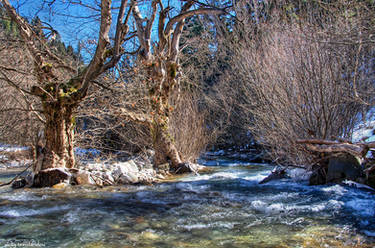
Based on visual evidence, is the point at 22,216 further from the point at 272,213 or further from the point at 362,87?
the point at 362,87

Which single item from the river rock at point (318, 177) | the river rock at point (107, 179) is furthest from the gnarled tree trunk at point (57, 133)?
the river rock at point (318, 177)

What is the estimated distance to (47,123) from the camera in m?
6.24

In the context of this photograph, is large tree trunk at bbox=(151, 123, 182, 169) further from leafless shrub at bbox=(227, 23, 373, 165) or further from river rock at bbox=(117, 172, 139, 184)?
leafless shrub at bbox=(227, 23, 373, 165)

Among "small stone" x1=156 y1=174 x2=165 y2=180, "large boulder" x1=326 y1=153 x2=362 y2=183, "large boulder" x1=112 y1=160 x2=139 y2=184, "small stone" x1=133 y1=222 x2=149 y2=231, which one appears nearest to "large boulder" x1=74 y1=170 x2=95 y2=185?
"large boulder" x1=112 y1=160 x2=139 y2=184

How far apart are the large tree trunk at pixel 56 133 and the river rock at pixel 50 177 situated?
17 cm

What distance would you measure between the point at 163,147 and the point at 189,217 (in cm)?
554

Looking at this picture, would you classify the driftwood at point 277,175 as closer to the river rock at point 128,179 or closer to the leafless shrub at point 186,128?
the river rock at point 128,179

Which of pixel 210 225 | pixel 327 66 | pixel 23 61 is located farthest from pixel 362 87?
pixel 23 61

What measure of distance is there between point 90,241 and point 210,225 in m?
1.35

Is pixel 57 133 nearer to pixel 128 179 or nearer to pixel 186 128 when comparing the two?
pixel 128 179

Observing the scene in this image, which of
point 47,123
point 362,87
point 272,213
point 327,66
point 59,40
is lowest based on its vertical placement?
point 272,213

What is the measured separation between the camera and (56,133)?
20.5 feet

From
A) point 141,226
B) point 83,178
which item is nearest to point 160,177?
point 83,178

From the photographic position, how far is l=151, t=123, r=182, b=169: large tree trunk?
9.36 m
